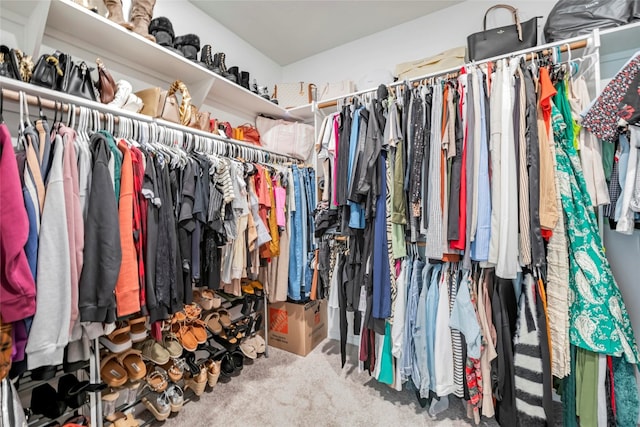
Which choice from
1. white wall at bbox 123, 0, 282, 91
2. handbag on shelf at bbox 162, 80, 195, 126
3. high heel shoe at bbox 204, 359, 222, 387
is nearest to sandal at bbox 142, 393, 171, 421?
high heel shoe at bbox 204, 359, 222, 387

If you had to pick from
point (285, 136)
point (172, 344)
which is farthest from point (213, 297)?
point (285, 136)

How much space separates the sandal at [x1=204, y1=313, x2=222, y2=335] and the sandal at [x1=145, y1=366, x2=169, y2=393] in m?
0.35

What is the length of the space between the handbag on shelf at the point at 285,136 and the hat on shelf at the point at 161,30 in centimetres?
89

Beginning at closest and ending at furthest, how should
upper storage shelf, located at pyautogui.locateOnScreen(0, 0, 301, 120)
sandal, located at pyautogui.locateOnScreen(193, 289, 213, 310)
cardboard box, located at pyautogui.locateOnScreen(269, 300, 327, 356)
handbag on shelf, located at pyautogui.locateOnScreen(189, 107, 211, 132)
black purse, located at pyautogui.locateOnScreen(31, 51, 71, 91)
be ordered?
black purse, located at pyautogui.locateOnScreen(31, 51, 71, 91)
upper storage shelf, located at pyautogui.locateOnScreen(0, 0, 301, 120)
handbag on shelf, located at pyautogui.locateOnScreen(189, 107, 211, 132)
sandal, located at pyautogui.locateOnScreen(193, 289, 213, 310)
cardboard box, located at pyautogui.locateOnScreen(269, 300, 327, 356)

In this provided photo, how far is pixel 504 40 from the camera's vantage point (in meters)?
1.57

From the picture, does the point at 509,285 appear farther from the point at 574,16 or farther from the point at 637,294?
the point at 574,16

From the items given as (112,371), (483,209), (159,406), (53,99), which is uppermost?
(53,99)

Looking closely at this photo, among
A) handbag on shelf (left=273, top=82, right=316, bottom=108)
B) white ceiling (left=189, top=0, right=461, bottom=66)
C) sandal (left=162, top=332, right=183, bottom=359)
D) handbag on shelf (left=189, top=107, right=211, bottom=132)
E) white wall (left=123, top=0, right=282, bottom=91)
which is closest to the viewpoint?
sandal (left=162, top=332, right=183, bottom=359)

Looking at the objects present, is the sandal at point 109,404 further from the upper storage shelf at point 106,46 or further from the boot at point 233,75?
the boot at point 233,75

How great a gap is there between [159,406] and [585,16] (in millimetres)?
3060

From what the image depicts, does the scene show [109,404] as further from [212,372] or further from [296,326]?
[296,326]

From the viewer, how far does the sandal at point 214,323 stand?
6.01 feet

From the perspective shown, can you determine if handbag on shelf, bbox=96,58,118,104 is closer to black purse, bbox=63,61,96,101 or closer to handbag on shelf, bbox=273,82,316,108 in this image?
black purse, bbox=63,61,96,101

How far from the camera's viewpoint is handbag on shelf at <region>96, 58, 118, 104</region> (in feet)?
4.19
